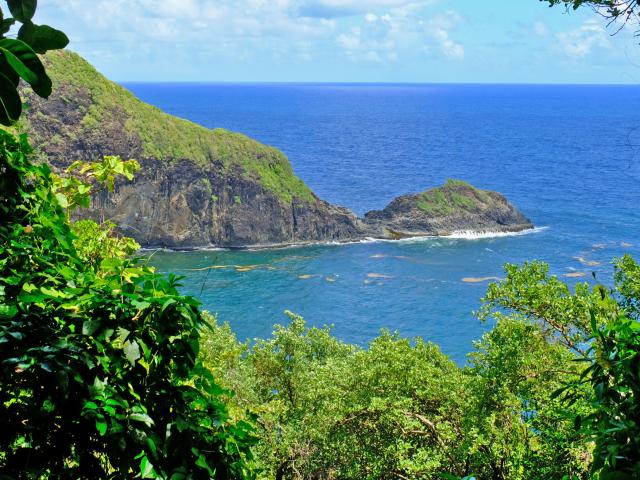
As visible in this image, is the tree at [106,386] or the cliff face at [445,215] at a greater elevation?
the tree at [106,386]

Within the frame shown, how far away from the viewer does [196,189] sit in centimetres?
8900

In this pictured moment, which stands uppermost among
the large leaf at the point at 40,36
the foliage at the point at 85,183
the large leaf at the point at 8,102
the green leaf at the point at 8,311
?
the large leaf at the point at 40,36

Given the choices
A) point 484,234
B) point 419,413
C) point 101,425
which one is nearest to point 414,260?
point 484,234

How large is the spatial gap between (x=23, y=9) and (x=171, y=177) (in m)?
88.4

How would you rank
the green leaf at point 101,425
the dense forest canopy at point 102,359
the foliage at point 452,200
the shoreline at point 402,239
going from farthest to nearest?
the foliage at point 452,200
the shoreline at point 402,239
the dense forest canopy at point 102,359
the green leaf at point 101,425

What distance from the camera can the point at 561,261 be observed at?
244 ft

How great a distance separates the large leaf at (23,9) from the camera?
8.18 ft

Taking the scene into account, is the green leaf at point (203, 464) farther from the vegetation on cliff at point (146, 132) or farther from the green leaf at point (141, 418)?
the vegetation on cliff at point (146, 132)

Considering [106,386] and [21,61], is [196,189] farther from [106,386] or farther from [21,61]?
[21,61]

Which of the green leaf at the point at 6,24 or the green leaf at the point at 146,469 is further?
the green leaf at the point at 146,469

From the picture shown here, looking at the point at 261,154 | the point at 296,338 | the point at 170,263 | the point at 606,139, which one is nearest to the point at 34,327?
the point at 296,338

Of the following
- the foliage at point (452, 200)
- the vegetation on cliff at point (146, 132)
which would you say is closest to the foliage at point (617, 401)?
the vegetation on cliff at point (146, 132)

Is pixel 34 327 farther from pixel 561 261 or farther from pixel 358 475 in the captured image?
pixel 561 261

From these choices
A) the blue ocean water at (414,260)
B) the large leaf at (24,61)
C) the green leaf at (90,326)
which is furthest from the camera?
the blue ocean water at (414,260)
